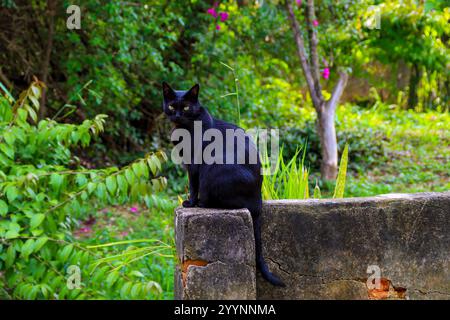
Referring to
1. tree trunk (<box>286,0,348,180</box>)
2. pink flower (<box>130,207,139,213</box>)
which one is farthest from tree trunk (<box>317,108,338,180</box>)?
pink flower (<box>130,207,139,213</box>)

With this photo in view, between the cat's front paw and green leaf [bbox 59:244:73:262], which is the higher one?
the cat's front paw

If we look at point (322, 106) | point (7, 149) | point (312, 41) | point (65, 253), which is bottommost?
point (65, 253)

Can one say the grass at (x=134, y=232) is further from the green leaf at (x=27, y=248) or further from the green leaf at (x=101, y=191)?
the green leaf at (x=27, y=248)

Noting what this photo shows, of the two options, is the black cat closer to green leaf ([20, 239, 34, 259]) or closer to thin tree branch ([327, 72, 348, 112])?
green leaf ([20, 239, 34, 259])

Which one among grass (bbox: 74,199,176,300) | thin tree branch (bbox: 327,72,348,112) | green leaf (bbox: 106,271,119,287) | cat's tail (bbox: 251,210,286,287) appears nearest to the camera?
cat's tail (bbox: 251,210,286,287)

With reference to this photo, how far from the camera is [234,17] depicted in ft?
24.5

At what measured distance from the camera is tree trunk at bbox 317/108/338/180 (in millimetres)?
6953

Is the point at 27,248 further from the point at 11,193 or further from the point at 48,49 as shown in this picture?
the point at 48,49

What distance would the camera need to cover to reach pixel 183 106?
306 cm

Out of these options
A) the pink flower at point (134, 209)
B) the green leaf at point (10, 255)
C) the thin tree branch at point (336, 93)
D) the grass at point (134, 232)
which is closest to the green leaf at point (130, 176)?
the green leaf at point (10, 255)

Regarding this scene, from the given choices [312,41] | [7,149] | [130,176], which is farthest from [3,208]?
[312,41]

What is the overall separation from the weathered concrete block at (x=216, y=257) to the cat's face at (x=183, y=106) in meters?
0.58

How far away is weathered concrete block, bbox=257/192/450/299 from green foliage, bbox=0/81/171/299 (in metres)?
0.69

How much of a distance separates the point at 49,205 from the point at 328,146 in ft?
13.7
